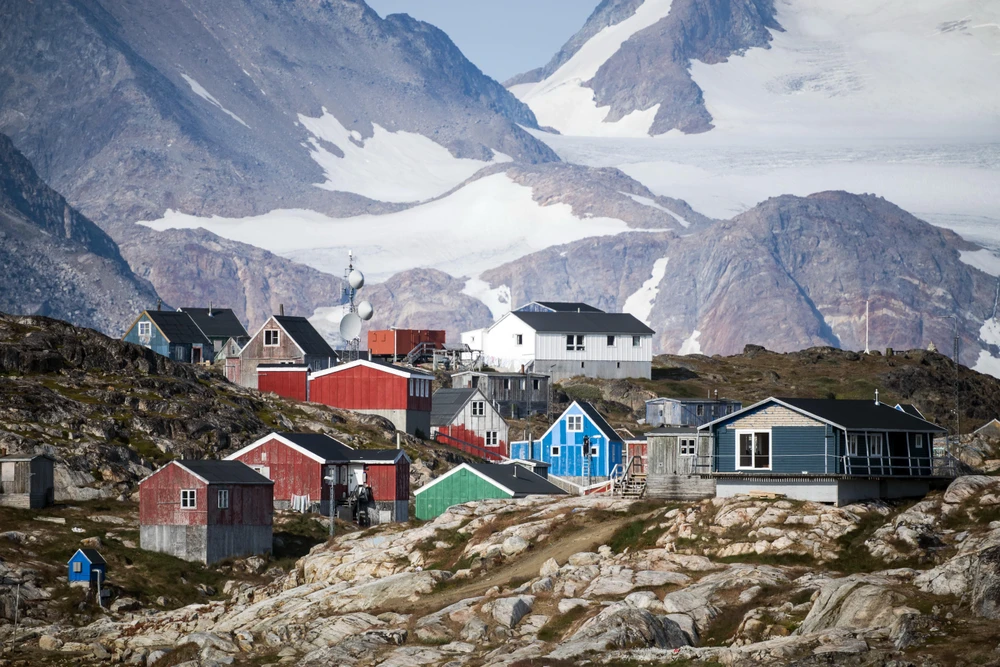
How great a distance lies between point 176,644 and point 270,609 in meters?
3.61

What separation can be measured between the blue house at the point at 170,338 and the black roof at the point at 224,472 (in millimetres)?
59637

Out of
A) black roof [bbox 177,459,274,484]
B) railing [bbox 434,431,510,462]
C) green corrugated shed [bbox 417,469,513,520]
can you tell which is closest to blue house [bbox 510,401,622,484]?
railing [bbox 434,431,510,462]

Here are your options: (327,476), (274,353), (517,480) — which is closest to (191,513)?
(327,476)

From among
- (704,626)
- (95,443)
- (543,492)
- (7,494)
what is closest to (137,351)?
(95,443)

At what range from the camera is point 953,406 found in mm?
142875

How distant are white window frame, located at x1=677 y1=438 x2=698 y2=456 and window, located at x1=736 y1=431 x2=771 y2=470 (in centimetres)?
264

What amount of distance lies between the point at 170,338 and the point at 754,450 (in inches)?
3182

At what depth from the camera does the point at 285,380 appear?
4515 inches

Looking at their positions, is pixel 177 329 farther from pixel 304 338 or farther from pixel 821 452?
pixel 821 452

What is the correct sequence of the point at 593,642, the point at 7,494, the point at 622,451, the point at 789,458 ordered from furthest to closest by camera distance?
1. the point at 622,451
2. the point at 7,494
3. the point at 789,458
4. the point at 593,642

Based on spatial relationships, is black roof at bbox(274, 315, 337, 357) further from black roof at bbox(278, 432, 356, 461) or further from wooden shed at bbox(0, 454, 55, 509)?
wooden shed at bbox(0, 454, 55, 509)

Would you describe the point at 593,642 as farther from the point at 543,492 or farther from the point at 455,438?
the point at 455,438

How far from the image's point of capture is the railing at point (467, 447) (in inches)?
4284

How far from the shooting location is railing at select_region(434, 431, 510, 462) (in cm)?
10881
